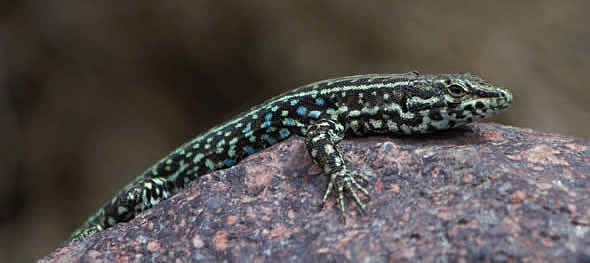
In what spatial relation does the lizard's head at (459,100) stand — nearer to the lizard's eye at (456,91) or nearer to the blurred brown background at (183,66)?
the lizard's eye at (456,91)

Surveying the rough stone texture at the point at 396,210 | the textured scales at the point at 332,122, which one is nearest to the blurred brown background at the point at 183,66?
the textured scales at the point at 332,122

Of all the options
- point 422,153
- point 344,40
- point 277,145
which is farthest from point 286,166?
point 344,40

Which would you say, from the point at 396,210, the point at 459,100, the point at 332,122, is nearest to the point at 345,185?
the point at 396,210

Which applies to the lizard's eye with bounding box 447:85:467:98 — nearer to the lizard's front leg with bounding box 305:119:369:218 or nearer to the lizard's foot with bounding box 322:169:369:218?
the lizard's front leg with bounding box 305:119:369:218

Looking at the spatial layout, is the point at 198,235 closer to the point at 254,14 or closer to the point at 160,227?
the point at 160,227

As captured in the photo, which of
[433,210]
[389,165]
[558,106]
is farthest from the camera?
[558,106]

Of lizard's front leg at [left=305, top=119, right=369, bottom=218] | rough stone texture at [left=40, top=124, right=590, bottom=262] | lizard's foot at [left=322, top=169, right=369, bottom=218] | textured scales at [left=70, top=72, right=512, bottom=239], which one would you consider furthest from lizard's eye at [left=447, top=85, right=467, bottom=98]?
lizard's foot at [left=322, top=169, right=369, bottom=218]

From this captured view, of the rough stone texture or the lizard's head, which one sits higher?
the lizard's head
